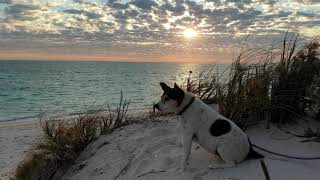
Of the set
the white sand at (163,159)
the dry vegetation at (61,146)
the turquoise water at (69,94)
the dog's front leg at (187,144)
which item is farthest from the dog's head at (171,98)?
the turquoise water at (69,94)

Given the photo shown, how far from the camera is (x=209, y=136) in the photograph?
543cm

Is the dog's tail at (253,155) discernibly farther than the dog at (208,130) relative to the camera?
Yes

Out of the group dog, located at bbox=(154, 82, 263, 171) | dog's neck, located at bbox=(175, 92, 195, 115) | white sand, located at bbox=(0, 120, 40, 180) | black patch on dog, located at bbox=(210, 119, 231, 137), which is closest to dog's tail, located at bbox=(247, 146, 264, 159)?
dog, located at bbox=(154, 82, 263, 171)

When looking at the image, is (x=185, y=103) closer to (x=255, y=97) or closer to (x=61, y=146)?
(x=255, y=97)

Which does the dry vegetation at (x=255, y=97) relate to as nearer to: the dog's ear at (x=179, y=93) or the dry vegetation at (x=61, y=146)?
the dry vegetation at (x=61, y=146)

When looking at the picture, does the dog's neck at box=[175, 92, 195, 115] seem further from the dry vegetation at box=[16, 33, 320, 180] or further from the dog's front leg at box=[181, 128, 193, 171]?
the dry vegetation at box=[16, 33, 320, 180]

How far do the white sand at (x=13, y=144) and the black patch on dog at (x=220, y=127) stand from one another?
5.43m

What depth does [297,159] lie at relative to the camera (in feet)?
17.9

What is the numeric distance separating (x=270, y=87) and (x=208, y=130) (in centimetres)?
215

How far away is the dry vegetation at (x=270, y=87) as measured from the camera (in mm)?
6773

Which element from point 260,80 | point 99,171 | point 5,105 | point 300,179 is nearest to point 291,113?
point 260,80

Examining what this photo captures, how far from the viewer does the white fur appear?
5285 millimetres

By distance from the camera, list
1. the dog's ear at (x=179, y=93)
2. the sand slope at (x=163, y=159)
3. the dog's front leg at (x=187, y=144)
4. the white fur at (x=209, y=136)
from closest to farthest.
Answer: the sand slope at (x=163, y=159), the white fur at (x=209, y=136), the dog's ear at (x=179, y=93), the dog's front leg at (x=187, y=144)

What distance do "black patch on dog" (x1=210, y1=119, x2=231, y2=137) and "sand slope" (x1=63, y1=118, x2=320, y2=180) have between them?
0.51 m
